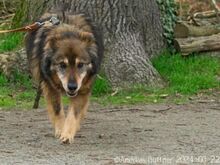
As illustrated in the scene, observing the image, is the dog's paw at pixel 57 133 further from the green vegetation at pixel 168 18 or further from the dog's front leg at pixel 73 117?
the green vegetation at pixel 168 18

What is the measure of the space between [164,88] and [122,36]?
117cm

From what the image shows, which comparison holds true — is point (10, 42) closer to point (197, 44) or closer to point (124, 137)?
point (197, 44)

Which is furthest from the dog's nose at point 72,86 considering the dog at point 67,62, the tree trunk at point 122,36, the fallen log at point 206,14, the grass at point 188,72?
the fallen log at point 206,14

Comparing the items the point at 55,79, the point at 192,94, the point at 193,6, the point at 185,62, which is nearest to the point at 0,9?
the point at 193,6

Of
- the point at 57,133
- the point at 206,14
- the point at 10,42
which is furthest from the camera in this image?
the point at 206,14

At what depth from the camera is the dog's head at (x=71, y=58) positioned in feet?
23.7

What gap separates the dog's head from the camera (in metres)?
7.23

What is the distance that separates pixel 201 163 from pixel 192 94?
445 centimetres

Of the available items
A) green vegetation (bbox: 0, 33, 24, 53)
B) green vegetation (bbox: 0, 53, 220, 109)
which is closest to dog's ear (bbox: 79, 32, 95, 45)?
green vegetation (bbox: 0, 53, 220, 109)

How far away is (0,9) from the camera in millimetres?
15758

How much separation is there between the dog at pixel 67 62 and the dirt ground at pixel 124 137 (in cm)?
29

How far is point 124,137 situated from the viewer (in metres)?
7.90

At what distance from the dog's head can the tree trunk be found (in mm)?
3229

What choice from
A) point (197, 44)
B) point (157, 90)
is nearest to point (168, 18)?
point (197, 44)
